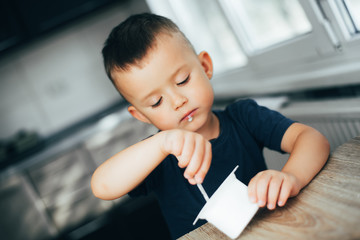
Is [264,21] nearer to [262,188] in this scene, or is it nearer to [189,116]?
[189,116]

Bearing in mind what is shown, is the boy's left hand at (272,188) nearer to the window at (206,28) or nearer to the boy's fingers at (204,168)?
the boy's fingers at (204,168)

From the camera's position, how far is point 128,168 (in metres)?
0.70

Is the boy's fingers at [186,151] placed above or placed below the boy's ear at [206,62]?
below

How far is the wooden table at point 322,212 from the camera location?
441 mm

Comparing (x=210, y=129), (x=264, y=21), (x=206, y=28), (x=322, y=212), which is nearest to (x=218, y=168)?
(x=210, y=129)

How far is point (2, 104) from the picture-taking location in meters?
3.14

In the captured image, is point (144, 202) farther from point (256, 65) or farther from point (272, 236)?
point (272, 236)

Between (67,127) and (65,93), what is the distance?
0.38 m

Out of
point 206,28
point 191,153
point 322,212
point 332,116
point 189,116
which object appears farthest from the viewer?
point 206,28

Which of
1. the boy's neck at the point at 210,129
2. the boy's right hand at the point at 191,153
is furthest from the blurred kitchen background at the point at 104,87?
the boy's right hand at the point at 191,153

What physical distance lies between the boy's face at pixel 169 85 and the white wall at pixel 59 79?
244cm

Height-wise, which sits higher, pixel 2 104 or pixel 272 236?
pixel 2 104

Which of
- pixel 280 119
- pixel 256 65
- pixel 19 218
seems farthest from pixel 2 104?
pixel 280 119

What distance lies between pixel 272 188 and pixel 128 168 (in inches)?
12.7
